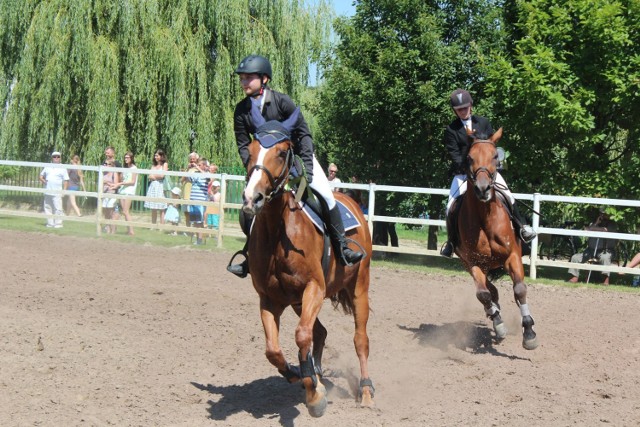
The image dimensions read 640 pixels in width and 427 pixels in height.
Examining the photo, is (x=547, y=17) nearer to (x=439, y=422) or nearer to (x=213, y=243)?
(x=213, y=243)

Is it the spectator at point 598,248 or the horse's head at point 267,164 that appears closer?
the horse's head at point 267,164

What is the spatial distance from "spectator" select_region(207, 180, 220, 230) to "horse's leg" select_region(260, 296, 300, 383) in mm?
11678

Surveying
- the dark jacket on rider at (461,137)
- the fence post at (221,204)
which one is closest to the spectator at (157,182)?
the fence post at (221,204)

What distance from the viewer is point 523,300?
349 inches

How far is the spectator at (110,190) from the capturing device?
19.6m

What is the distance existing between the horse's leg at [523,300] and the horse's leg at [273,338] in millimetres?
3509

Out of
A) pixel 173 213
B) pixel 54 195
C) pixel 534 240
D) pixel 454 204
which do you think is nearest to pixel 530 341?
pixel 454 204

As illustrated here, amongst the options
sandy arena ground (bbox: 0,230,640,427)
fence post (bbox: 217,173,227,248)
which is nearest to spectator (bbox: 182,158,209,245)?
fence post (bbox: 217,173,227,248)

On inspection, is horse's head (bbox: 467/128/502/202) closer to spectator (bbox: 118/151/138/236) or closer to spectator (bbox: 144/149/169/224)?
spectator (bbox: 144/149/169/224)

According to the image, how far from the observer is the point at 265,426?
5.79m

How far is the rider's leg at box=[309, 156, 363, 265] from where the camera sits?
661cm

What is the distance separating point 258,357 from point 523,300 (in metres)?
3.15

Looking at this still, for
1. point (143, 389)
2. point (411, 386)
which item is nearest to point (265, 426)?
point (143, 389)

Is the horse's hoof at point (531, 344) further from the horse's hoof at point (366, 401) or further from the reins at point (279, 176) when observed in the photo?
the reins at point (279, 176)
